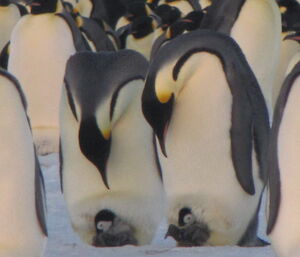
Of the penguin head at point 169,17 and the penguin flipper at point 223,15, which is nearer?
the penguin flipper at point 223,15

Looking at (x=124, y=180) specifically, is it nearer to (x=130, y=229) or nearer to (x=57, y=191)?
(x=130, y=229)

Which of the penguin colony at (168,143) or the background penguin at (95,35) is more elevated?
the penguin colony at (168,143)

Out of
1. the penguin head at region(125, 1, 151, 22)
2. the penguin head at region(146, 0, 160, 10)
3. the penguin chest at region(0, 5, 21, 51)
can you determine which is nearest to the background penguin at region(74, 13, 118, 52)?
the penguin chest at region(0, 5, 21, 51)

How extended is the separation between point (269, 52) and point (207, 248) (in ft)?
11.2

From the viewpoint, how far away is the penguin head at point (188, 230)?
5.79 m

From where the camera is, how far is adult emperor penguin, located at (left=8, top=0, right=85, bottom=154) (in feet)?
A: 30.5

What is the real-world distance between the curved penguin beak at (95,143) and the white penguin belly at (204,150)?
0.99 ft

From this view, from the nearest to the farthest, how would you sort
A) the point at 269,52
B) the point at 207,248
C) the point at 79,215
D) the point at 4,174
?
the point at 4,174 → the point at 207,248 → the point at 79,215 → the point at 269,52

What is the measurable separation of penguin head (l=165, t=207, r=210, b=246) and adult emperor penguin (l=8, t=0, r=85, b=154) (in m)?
3.49

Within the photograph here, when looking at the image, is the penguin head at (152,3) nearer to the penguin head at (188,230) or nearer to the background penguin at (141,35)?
the background penguin at (141,35)

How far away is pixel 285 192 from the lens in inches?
184

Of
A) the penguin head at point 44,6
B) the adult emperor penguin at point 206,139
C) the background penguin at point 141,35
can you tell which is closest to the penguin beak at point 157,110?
the adult emperor penguin at point 206,139

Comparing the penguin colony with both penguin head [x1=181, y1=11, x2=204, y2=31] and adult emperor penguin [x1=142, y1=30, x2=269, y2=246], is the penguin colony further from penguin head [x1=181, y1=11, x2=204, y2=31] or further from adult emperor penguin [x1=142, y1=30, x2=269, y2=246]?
penguin head [x1=181, y1=11, x2=204, y2=31]

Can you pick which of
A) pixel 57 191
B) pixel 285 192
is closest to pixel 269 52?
pixel 57 191
